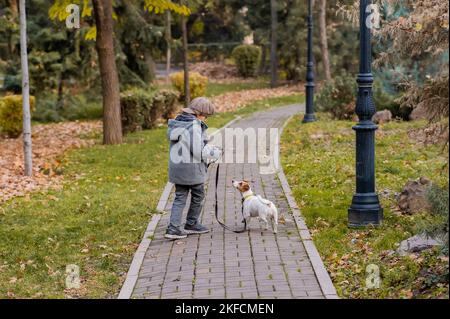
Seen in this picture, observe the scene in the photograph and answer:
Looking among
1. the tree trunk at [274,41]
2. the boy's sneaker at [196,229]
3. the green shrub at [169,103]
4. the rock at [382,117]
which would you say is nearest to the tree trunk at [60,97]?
the green shrub at [169,103]

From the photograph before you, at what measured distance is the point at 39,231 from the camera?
35.1 feet

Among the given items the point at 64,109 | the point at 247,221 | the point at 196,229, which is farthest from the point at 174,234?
the point at 64,109

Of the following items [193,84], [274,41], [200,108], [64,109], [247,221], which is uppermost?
[274,41]

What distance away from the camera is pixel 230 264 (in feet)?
27.8

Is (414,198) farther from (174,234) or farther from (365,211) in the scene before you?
(174,234)

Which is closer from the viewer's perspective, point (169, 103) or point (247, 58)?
point (169, 103)

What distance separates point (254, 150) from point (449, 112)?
10.9 metres

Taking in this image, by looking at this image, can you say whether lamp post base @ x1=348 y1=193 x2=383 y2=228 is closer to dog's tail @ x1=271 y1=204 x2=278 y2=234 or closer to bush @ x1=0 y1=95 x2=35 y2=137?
dog's tail @ x1=271 y1=204 x2=278 y2=234

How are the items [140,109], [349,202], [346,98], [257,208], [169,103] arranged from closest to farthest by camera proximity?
1. [257,208]
2. [349,202]
3. [140,109]
4. [346,98]
5. [169,103]

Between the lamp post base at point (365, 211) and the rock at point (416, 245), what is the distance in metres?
1.28

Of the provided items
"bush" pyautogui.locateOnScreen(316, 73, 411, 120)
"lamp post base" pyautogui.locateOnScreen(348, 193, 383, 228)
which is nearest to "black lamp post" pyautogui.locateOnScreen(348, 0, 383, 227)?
"lamp post base" pyautogui.locateOnScreen(348, 193, 383, 228)

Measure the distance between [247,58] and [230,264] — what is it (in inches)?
1499

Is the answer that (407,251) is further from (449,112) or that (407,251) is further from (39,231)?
(39,231)

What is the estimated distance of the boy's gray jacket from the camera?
30.9 ft
